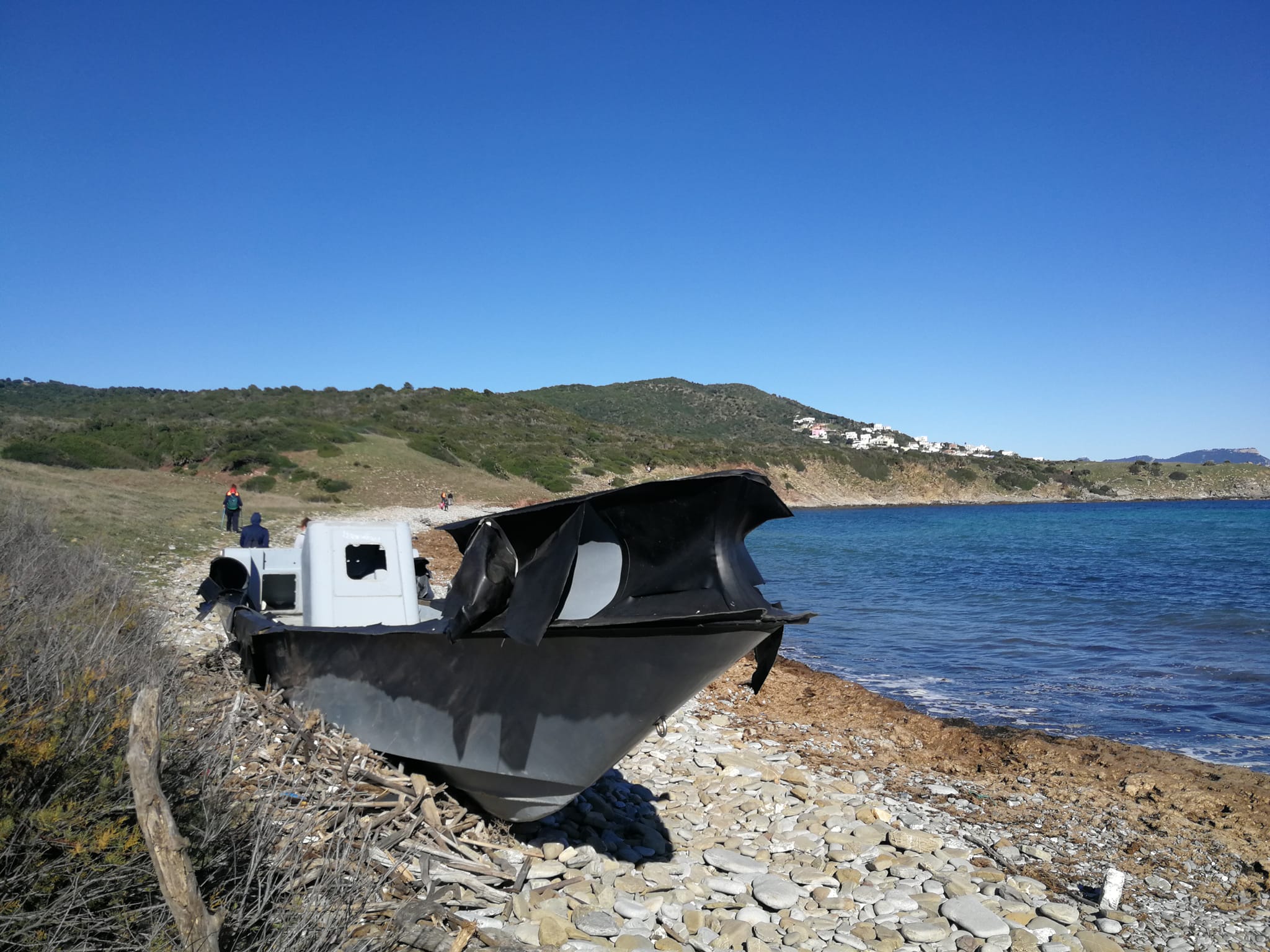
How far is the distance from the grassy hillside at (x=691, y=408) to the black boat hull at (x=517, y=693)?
3816 inches

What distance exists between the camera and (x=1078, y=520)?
6456 centimetres

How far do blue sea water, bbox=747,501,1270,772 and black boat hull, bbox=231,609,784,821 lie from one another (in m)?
7.20

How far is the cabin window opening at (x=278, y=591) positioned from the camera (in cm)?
873

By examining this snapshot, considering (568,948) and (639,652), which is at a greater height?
(639,652)

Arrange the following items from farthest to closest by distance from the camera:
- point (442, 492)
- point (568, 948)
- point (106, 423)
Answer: point (106, 423), point (442, 492), point (568, 948)

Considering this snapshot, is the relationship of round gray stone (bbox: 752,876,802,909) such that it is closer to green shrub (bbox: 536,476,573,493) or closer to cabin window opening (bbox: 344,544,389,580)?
cabin window opening (bbox: 344,544,389,580)

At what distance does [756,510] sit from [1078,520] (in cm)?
6827

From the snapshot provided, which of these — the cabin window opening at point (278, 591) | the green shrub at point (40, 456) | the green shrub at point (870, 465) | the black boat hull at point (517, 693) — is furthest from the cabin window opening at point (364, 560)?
the green shrub at point (870, 465)

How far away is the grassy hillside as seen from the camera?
11700 cm

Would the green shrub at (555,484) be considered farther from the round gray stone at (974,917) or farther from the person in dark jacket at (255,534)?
the round gray stone at (974,917)

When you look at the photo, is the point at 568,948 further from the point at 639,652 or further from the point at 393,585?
the point at 393,585

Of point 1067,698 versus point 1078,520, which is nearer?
point 1067,698

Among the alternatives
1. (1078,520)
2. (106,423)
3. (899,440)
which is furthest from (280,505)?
(899,440)

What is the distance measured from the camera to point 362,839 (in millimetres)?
5023
